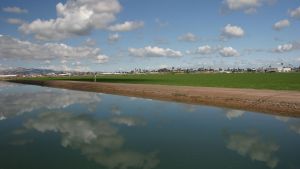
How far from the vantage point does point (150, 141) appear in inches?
802

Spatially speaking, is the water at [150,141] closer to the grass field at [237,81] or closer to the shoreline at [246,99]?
the shoreline at [246,99]

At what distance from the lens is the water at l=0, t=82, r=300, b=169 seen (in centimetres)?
1584

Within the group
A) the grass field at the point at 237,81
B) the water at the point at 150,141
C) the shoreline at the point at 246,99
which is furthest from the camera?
the grass field at the point at 237,81

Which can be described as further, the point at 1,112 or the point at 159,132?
the point at 1,112

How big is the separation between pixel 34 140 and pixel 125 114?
43.6ft

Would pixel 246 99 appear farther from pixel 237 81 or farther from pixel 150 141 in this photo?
pixel 237 81

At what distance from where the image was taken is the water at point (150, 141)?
52.0 feet

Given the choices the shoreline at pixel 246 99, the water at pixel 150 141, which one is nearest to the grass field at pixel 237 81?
the shoreline at pixel 246 99

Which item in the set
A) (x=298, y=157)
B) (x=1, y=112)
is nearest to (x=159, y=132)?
(x=298, y=157)

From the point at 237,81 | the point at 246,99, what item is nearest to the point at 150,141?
the point at 246,99

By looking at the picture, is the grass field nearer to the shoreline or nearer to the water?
the shoreline

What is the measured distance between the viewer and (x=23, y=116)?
106 ft

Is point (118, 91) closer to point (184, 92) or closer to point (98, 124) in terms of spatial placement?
point (184, 92)

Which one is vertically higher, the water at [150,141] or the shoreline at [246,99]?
the shoreline at [246,99]
